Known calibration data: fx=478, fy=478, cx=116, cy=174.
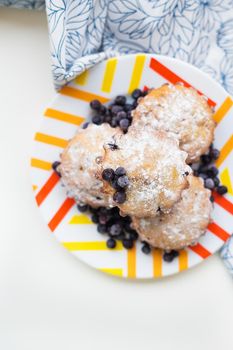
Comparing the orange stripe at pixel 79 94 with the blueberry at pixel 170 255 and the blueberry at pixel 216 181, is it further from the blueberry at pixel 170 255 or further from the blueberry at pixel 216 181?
the blueberry at pixel 170 255

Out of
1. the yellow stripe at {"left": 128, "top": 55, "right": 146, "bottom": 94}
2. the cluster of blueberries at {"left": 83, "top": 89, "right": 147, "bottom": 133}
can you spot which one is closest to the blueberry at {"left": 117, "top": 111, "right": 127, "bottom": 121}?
the cluster of blueberries at {"left": 83, "top": 89, "right": 147, "bottom": 133}

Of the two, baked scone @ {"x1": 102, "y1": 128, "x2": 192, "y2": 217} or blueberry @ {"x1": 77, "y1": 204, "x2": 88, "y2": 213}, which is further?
blueberry @ {"x1": 77, "y1": 204, "x2": 88, "y2": 213}

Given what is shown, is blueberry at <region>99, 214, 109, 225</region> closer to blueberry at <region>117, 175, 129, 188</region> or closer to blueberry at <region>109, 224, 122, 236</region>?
blueberry at <region>109, 224, 122, 236</region>

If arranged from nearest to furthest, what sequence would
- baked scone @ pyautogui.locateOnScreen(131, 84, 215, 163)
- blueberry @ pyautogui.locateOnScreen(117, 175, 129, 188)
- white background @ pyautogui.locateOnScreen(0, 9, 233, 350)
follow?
blueberry @ pyautogui.locateOnScreen(117, 175, 129, 188) → baked scone @ pyautogui.locateOnScreen(131, 84, 215, 163) → white background @ pyautogui.locateOnScreen(0, 9, 233, 350)

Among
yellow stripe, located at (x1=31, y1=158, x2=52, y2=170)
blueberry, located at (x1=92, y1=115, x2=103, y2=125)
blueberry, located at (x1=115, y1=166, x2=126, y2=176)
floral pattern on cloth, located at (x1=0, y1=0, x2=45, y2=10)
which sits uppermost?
floral pattern on cloth, located at (x1=0, y1=0, x2=45, y2=10)

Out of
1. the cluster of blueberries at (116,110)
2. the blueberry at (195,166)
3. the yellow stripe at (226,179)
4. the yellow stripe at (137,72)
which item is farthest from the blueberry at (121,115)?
the yellow stripe at (226,179)

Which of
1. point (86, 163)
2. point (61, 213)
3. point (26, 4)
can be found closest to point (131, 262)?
point (61, 213)

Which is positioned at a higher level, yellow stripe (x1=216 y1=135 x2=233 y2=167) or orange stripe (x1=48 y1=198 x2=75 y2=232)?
yellow stripe (x1=216 y1=135 x2=233 y2=167)

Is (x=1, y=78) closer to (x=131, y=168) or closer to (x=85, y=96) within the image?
(x=85, y=96)
